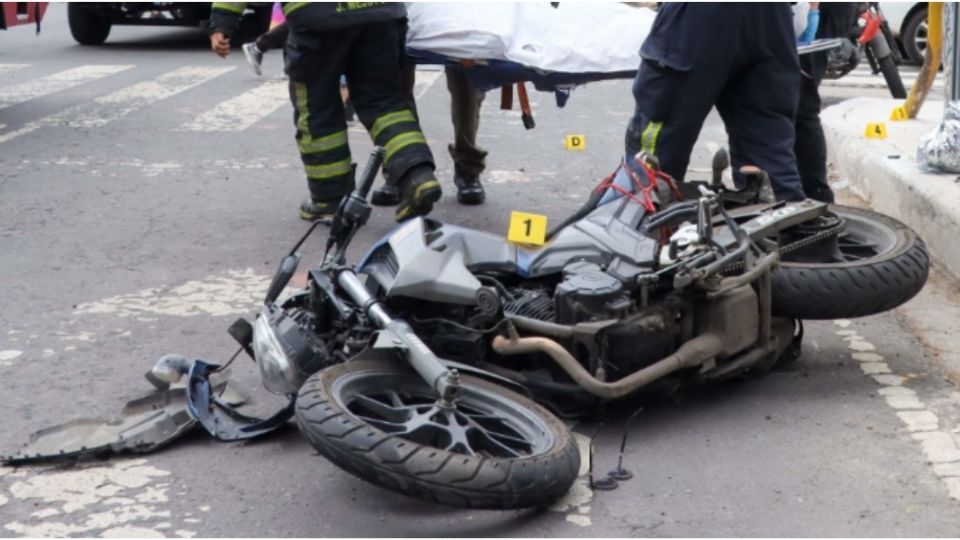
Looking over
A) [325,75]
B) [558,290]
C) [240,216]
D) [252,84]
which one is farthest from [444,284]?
[252,84]

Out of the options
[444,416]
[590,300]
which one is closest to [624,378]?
[590,300]

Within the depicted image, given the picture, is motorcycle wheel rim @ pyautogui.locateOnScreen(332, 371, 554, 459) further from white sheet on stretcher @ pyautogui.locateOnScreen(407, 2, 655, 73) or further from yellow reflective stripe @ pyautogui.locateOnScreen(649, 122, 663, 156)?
white sheet on stretcher @ pyautogui.locateOnScreen(407, 2, 655, 73)

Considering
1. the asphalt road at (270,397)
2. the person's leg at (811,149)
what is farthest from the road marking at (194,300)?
the person's leg at (811,149)

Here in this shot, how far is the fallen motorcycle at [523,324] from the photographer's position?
367 centimetres

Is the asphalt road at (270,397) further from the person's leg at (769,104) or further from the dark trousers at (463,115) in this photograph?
the person's leg at (769,104)

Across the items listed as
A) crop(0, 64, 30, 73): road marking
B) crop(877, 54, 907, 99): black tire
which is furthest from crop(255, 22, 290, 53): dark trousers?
crop(0, 64, 30, 73): road marking

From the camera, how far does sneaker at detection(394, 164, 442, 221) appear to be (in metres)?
6.71

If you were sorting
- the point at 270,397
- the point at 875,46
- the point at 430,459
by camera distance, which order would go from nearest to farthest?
the point at 430,459 < the point at 270,397 < the point at 875,46

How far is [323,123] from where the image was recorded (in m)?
6.89

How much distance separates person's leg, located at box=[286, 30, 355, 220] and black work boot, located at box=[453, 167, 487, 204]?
94 centimetres

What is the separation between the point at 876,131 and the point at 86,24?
31.8ft

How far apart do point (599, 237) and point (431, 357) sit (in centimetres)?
86

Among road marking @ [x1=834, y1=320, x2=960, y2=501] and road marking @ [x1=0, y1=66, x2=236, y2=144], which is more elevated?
road marking @ [x1=834, y1=320, x2=960, y2=501]

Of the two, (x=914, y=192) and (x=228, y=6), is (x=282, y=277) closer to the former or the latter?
(x=228, y=6)
